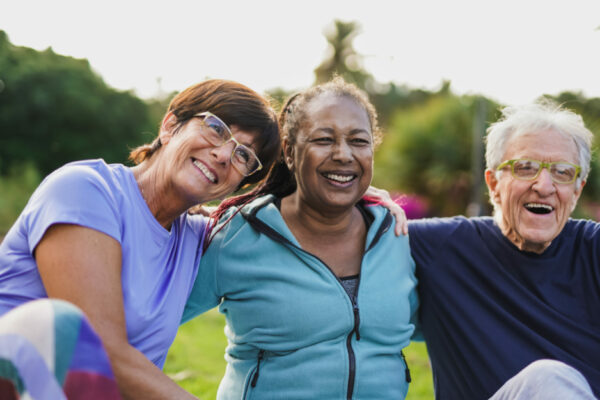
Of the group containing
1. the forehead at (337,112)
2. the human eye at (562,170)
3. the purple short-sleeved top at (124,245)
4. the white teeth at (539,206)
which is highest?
the forehead at (337,112)

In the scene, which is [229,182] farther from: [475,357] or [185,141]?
[475,357]

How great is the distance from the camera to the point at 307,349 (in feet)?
8.50

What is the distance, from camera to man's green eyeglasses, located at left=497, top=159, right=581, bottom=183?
2.85m

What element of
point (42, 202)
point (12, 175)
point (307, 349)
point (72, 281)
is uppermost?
point (42, 202)

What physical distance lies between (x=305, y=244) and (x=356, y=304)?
417mm

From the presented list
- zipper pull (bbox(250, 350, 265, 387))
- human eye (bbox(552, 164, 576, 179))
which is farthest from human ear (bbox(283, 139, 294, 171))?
human eye (bbox(552, 164, 576, 179))

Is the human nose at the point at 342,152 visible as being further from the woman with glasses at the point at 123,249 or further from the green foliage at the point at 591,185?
the green foliage at the point at 591,185

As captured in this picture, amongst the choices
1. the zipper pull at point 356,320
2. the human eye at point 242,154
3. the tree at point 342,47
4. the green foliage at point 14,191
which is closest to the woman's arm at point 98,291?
the human eye at point 242,154

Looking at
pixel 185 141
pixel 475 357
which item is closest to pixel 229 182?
pixel 185 141

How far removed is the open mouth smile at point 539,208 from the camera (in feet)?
9.36

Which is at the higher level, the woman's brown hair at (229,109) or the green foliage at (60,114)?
the woman's brown hair at (229,109)

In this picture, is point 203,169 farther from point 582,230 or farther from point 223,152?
point 582,230

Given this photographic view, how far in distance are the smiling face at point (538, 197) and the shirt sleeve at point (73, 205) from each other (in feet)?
6.36

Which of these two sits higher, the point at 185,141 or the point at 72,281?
the point at 185,141
